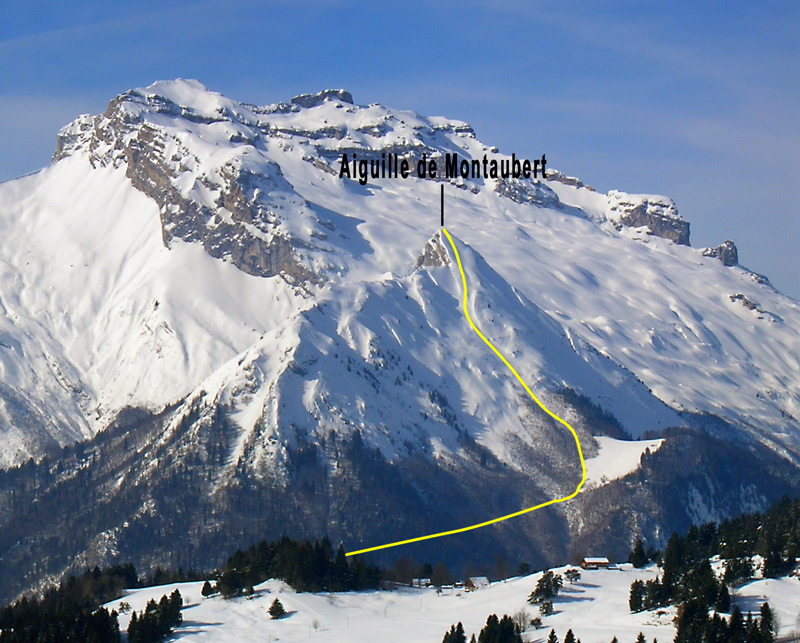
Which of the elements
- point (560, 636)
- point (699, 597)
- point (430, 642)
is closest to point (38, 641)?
point (430, 642)

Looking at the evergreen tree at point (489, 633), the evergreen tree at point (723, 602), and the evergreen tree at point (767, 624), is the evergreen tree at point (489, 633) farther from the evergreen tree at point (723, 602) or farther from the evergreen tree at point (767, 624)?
the evergreen tree at point (767, 624)

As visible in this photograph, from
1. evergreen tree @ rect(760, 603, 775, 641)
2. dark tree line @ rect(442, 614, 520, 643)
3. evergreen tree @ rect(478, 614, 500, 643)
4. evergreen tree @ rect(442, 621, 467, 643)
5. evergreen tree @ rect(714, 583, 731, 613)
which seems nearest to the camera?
evergreen tree @ rect(760, 603, 775, 641)

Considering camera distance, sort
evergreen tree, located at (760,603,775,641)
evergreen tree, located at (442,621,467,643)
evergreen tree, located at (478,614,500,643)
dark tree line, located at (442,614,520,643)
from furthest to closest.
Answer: evergreen tree, located at (442,621,467,643)
dark tree line, located at (442,614,520,643)
evergreen tree, located at (478,614,500,643)
evergreen tree, located at (760,603,775,641)

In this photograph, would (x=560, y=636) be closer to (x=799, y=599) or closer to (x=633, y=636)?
(x=633, y=636)

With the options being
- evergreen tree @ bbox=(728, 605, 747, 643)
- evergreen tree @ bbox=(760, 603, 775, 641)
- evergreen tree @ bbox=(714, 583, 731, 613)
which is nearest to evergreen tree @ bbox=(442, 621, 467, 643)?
evergreen tree @ bbox=(714, 583, 731, 613)

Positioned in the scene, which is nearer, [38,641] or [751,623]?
[751,623]

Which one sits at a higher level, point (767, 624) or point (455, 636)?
point (455, 636)

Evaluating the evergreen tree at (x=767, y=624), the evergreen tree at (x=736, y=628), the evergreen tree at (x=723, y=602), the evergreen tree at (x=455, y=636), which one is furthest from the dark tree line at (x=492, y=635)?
the evergreen tree at (x=767, y=624)

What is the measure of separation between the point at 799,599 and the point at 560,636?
28394mm

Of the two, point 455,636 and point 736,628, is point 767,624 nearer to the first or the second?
point 736,628

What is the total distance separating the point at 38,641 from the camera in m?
198

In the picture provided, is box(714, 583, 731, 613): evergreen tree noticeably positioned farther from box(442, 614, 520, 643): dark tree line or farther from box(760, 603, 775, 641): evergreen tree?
box(442, 614, 520, 643): dark tree line

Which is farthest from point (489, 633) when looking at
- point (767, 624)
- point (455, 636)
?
point (767, 624)

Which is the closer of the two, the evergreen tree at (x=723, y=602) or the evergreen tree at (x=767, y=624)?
the evergreen tree at (x=767, y=624)
